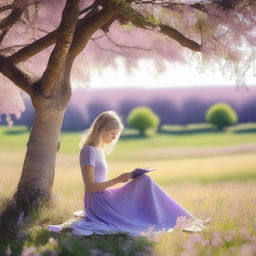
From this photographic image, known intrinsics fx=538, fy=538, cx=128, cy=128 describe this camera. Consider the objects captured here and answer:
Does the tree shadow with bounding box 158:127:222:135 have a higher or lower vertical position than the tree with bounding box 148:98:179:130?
lower

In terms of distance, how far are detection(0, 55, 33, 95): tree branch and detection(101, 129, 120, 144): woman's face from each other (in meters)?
1.90

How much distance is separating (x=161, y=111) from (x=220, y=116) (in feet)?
18.2

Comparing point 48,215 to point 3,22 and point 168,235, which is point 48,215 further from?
point 3,22

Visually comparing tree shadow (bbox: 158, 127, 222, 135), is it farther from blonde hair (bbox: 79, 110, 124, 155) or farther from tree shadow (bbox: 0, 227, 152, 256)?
tree shadow (bbox: 0, 227, 152, 256)

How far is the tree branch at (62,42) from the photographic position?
769cm

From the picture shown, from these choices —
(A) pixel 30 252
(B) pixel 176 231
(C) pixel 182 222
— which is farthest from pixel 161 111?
(A) pixel 30 252

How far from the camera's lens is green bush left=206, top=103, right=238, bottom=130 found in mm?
43938

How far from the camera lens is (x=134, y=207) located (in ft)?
22.4

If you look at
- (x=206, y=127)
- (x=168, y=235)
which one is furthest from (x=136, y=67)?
(x=206, y=127)

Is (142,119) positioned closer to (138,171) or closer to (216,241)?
(138,171)

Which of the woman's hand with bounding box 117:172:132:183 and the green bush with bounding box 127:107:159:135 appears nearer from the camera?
the woman's hand with bounding box 117:172:132:183

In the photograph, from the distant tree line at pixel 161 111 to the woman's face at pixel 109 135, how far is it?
31.2m

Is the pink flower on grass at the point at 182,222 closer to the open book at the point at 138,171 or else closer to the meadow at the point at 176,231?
the meadow at the point at 176,231

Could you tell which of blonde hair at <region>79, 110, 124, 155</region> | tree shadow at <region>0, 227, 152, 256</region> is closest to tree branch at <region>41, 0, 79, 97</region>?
blonde hair at <region>79, 110, 124, 155</region>
